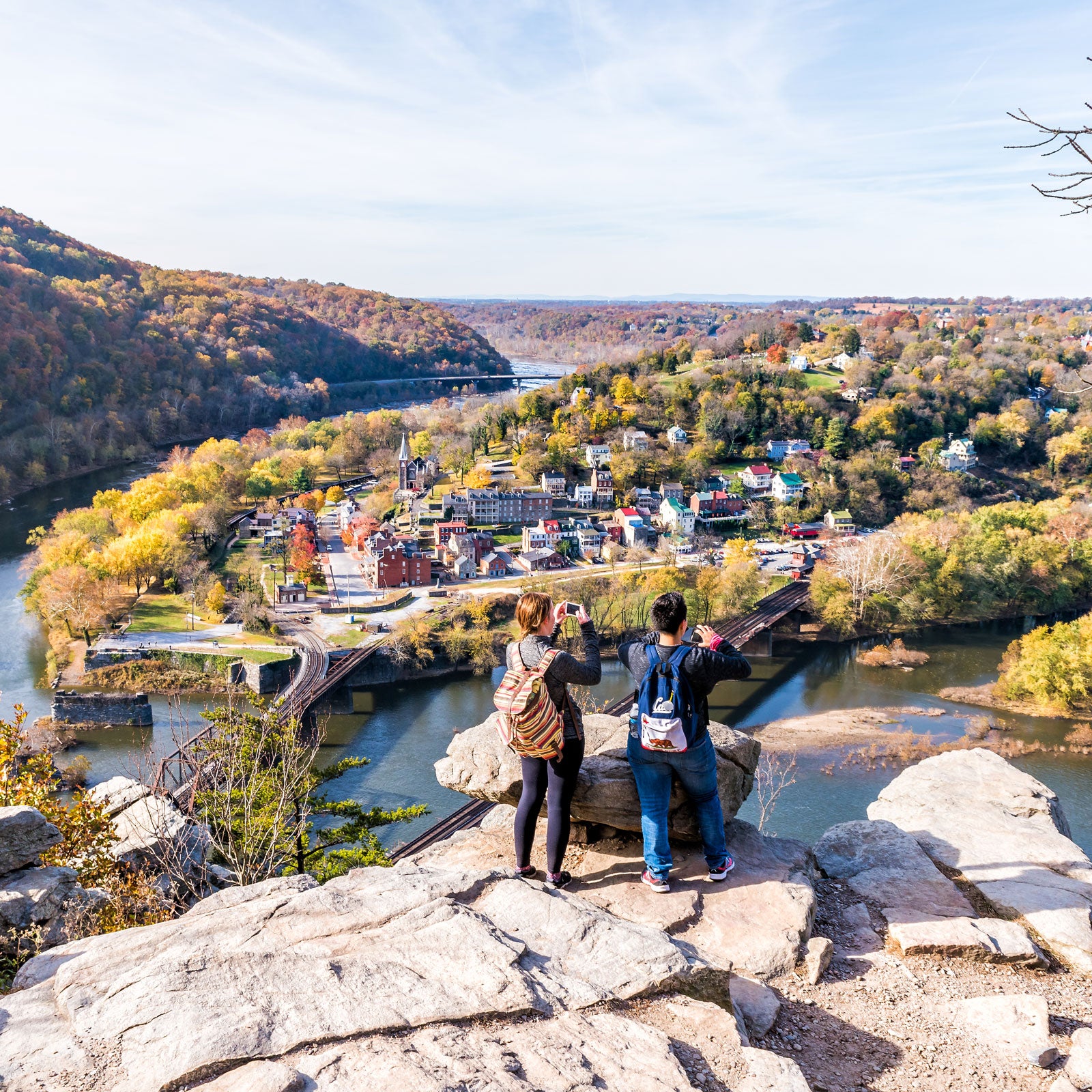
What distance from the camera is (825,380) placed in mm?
43469

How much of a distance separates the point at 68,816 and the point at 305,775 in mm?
1597

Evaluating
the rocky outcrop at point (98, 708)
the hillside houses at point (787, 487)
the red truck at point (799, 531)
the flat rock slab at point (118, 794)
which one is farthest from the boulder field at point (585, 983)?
the hillside houses at point (787, 487)

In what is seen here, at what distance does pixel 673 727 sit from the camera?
10.1 feet

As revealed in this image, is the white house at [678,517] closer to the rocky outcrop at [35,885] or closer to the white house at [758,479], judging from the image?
the white house at [758,479]

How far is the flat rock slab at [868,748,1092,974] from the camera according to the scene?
3531 millimetres

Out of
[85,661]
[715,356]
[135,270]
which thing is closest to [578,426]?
[715,356]

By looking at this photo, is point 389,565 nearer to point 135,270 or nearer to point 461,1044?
point 461,1044

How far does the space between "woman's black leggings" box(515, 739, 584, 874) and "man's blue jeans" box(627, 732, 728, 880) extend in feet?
0.81

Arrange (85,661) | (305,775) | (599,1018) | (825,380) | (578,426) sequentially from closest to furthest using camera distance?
(599,1018)
(305,775)
(85,661)
(578,426)
(825,380)

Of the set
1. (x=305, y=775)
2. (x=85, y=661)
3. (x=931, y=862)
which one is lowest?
(x=85, y=661)

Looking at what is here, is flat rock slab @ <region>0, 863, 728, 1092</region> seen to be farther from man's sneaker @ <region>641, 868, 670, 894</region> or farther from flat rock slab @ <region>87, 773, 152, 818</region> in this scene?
flat rock slab @ <region>87, 773, 152, 818</region>

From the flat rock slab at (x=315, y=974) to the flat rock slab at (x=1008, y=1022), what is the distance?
0.93 metres

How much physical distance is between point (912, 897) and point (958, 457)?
3656cm

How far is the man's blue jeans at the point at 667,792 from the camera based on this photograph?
3199mm
